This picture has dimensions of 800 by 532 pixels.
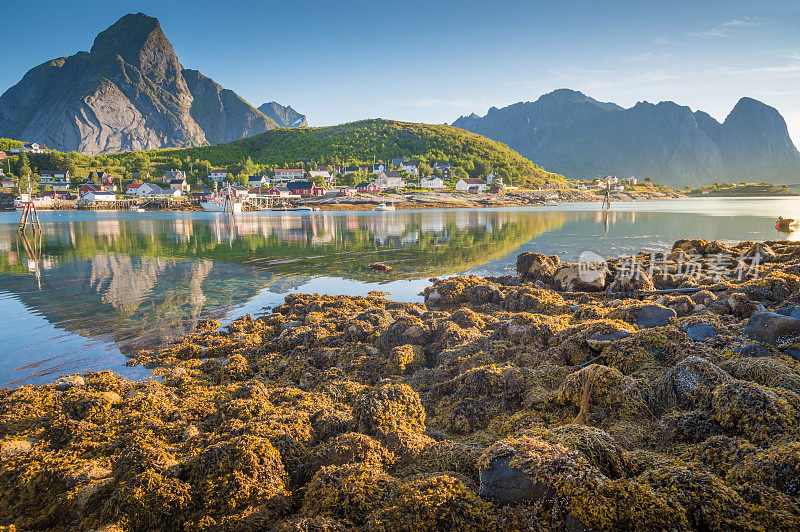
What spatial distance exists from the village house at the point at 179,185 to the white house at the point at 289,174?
33873 millimetres

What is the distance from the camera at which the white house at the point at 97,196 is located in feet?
404

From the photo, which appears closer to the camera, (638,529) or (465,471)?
(638,529)

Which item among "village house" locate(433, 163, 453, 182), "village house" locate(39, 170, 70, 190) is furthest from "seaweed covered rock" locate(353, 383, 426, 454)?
"village house" locate(39, 170, 70, 190)

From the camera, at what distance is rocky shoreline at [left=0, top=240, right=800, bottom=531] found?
3.18 metres

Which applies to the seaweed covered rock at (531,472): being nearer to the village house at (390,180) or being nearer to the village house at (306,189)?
the village house at (306,189)

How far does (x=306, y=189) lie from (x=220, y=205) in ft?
102

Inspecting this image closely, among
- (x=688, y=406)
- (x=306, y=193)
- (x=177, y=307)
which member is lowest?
(x=177, y=307)

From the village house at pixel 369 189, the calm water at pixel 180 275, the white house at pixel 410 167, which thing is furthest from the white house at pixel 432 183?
the calm water at pixel 180 275

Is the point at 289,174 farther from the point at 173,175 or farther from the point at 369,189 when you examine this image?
the point at 369,189

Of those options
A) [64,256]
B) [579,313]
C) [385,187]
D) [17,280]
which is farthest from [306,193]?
[579,313]

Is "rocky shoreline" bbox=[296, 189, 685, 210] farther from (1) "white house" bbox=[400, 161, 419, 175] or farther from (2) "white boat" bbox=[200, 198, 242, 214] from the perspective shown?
(1) "white house" bbox=[400, 161, 419, 175]

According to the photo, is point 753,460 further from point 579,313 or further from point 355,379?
point 579,313

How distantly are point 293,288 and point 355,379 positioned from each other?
11708 mm

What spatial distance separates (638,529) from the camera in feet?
9.34
